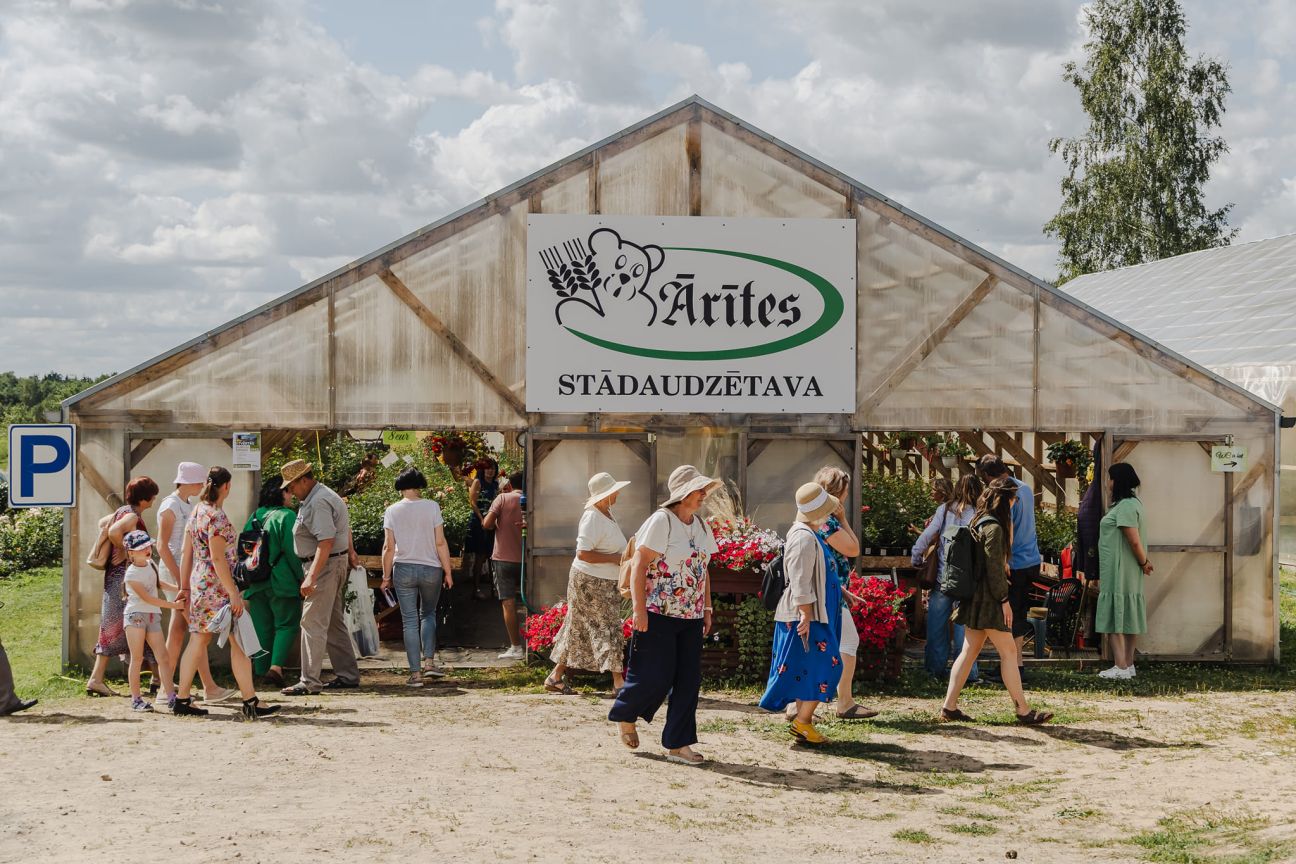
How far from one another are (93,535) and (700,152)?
226 inches

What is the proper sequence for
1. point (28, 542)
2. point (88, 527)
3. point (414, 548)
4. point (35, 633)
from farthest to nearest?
point (28, 542), point (35, 633), point (88, 527), point (414, 548)

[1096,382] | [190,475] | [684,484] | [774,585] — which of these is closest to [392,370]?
[190,475]

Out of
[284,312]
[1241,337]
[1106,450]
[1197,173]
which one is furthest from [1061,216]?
[284,312]

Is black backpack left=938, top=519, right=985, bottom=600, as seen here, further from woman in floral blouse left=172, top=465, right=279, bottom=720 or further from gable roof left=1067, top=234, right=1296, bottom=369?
gable roof left=1067, top=234, right=1296, bottom=369

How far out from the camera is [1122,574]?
10.4m

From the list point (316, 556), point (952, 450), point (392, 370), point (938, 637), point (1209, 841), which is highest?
point (392, 370)

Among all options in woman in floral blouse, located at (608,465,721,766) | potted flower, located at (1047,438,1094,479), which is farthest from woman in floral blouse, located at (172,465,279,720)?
potted flower, located at (1047,438,1094,479)

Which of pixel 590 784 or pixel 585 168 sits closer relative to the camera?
pixel 590 784

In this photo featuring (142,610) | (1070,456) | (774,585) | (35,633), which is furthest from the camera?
(1070,456)

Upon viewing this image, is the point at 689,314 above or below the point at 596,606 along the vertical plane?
above

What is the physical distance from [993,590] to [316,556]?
15.5ft

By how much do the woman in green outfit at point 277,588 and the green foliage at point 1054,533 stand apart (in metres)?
6.93

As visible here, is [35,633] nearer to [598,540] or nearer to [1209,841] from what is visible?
[598,540]

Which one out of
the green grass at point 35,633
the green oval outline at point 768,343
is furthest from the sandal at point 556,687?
the green grass at point 35,633
